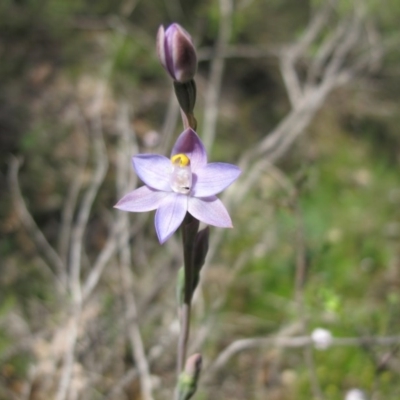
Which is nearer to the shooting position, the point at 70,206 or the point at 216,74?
the point at 70,206

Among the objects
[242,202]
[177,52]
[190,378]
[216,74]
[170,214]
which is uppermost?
[216,74]

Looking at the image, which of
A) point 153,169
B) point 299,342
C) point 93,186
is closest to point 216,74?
point 93,186

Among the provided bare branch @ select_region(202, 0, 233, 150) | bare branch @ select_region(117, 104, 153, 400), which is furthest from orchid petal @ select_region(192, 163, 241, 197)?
bare branch @ select_region(202, 0, 233, 150)

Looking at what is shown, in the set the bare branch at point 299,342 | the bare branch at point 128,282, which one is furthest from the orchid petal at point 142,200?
the bare branch at point 128,282

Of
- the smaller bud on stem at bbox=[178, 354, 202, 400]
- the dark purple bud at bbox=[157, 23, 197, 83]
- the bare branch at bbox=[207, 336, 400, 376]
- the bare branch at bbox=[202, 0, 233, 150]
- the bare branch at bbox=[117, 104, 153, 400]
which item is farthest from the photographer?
the bare branch at bbox=[202, 0, 233, 150]

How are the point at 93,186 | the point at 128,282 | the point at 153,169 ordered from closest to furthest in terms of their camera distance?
the point at 153,169, the point at 128,282, the point at 93,186

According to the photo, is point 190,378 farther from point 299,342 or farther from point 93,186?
point 93,186

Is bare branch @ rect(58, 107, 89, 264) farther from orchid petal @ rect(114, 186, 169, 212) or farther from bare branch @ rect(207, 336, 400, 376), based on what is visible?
orchid petal @ rect(114, 186, 169, 212)

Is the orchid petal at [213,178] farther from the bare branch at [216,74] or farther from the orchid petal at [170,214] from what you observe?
the bare branch at [216,74]
